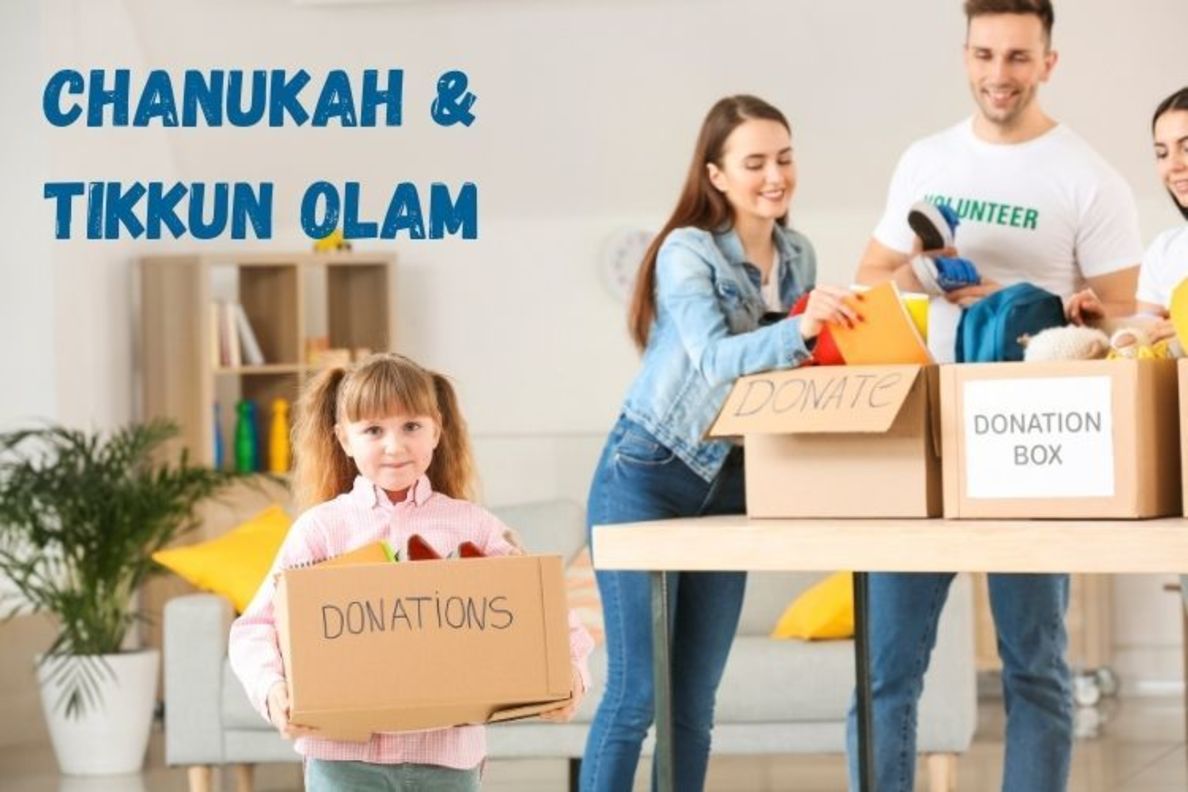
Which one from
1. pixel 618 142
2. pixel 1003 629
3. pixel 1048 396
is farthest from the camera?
pixel 618 142

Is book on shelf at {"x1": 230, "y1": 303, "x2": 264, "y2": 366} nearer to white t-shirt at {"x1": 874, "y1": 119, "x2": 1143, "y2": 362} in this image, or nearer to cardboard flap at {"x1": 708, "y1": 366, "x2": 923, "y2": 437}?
white t-shirt at {"x1": 874, "y1": 119, "x2": 1143, "y2": 362}

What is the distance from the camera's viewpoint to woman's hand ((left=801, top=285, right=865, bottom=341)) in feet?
8.10

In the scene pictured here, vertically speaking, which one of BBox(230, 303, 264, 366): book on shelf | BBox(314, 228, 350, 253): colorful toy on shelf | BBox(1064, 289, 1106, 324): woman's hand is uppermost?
BBox(314, 228, 350, 253): colorful toy on shelf

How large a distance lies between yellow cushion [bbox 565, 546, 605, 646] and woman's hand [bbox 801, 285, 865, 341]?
2.70 m

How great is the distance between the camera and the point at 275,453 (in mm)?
7137

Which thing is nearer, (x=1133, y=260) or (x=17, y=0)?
(x=1133, y=260)

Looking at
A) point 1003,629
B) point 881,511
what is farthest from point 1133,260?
point 881,511

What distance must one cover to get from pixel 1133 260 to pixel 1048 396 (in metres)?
0.71

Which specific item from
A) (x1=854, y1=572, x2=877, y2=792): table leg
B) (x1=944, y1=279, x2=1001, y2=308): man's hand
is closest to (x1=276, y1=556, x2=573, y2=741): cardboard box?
(x1=854, y1=572, x2=877, y2=792): table leg

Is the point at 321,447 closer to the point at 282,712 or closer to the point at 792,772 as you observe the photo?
the point at 282,712

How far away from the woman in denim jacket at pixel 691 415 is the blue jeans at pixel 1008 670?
0.77 ft

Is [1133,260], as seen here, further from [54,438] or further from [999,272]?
[54,438]

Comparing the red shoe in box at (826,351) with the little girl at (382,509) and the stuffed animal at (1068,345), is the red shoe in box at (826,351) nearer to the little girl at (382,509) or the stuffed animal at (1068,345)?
the stuffed animal at (1068,345)

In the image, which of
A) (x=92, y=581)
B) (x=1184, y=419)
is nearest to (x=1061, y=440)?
(x=1184, y=419)
